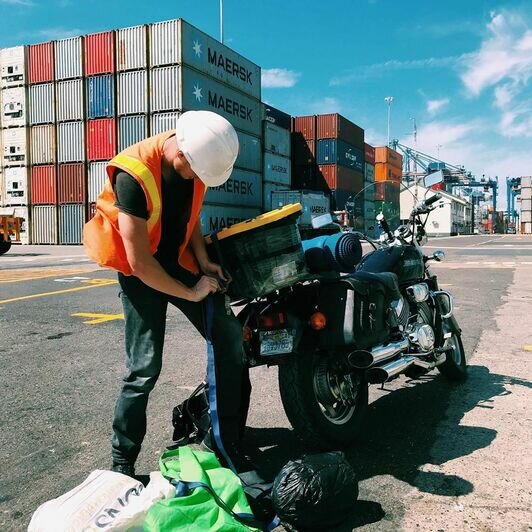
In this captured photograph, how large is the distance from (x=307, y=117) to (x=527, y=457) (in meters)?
46.5

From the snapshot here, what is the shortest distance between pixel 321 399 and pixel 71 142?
35.1 m

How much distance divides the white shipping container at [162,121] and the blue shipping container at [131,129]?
482 mm

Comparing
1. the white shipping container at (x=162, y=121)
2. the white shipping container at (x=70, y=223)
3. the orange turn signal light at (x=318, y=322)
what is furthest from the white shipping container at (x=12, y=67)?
the orange turn signal light at (x=318, y=322)

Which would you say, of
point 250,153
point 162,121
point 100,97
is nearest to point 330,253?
point 162,121

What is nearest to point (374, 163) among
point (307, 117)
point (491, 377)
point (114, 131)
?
point (307, 117)

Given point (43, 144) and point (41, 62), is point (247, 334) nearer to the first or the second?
point (43, 144)

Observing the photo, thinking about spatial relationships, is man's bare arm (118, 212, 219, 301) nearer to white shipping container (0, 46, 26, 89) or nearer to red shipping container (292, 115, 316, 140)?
white shipping container (0, 46, 26, 89)

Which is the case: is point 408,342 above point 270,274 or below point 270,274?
below

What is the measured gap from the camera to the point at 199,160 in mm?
2238

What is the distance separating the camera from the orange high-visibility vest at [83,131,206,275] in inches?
86.0

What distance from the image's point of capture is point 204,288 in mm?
2410

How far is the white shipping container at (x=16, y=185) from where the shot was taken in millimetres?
35594

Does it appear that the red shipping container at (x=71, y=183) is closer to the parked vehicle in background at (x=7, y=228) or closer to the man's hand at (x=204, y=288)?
the parked vehicle in background at (x=7, y=228)

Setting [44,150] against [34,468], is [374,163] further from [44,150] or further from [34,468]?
[34,468]
